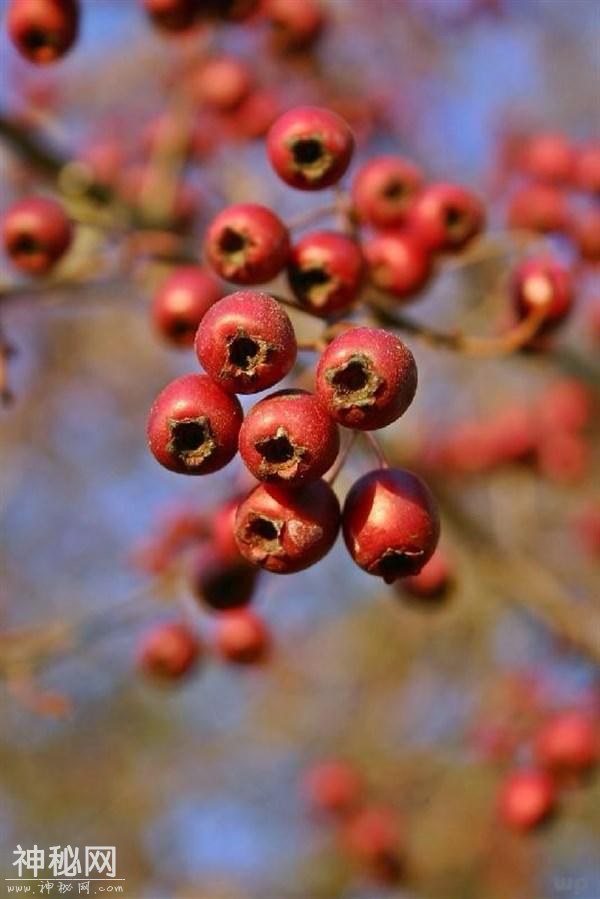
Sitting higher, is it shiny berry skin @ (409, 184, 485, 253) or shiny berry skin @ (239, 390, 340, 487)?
shiny berry skin @ (409, 184, 485, 253)

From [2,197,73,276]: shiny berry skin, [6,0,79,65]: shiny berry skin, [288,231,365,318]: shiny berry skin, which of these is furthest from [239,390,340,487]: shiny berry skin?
[6,0,79,65]: shiny berry skin

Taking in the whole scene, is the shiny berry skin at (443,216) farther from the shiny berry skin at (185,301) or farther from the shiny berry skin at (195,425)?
the shiny berry skin at (195,425)

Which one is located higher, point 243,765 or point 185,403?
point 243,765

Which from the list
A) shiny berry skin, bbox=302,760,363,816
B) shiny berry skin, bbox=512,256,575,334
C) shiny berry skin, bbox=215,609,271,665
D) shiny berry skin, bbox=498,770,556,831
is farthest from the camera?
shiny berry skin, bbox=302,760,363,816

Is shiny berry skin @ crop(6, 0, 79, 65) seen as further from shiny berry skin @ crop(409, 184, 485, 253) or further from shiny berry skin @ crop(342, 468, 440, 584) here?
shiny berry skin @ crop(342, 468, 440, 584)

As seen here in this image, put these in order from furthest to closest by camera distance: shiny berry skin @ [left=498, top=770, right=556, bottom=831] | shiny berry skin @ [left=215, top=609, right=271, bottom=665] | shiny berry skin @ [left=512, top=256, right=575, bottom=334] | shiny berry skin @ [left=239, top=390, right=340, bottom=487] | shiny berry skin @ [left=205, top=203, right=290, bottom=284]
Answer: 1. shiny berry skin @ [left=498, top=770, right=556, bottom=831]
2. shiny berry skin @ [left=215, top=609, right=271, bottom=665]
3. shiny berry skin @ [left=512, top=256, right=575, bottom=334]
4. shiny berry skin @ [left=205, top=203, right=290, bottom=284]
5. shiny berry skin @ [left=239, top=390, right=340, bottom=487]

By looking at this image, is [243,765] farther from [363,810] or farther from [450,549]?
[450,549]

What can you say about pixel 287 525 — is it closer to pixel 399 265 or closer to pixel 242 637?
pixel 399 265

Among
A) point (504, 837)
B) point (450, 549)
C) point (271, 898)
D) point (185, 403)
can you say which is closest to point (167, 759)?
point (271, 898)
